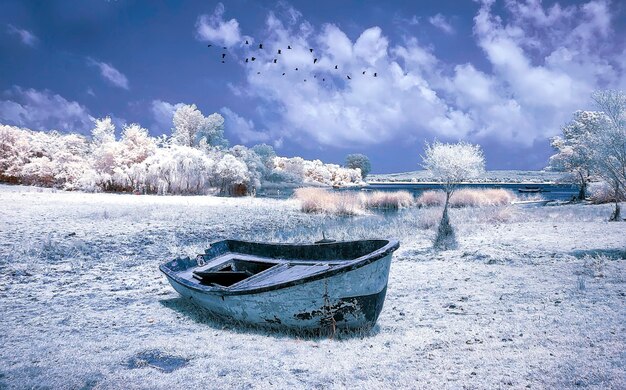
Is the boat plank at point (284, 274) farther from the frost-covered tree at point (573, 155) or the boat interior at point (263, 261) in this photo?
the frost-covered tree at point (573, 155)

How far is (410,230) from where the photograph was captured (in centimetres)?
1859

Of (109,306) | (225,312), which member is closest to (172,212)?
(109,306)

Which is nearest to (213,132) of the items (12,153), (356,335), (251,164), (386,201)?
(251,164)

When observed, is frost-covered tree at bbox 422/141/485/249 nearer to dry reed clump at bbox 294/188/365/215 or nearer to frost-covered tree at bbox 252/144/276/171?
dry reed clump at bbox 294/188/365/215

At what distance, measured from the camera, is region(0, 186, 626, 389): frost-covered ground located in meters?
4.48

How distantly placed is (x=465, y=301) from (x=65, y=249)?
38.8 feet

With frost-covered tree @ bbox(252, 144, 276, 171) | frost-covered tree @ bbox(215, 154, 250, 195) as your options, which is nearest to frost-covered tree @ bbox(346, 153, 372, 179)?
frost-covered tree @ bbox(252, 144, 276, 171)

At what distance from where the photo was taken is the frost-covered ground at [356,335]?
4.48 meters

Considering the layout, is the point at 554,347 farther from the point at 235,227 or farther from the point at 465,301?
the point at 235,227

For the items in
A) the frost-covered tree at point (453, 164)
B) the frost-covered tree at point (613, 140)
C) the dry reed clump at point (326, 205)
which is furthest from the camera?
the dry reed clump at point (326, 205)

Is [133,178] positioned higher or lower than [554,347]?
higher

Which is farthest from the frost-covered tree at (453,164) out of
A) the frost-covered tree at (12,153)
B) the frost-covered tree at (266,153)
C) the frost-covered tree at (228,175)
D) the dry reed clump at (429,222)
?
the frost-covered tree at (266,153)

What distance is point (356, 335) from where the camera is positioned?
5902mm

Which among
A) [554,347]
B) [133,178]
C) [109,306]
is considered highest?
[133,178]
